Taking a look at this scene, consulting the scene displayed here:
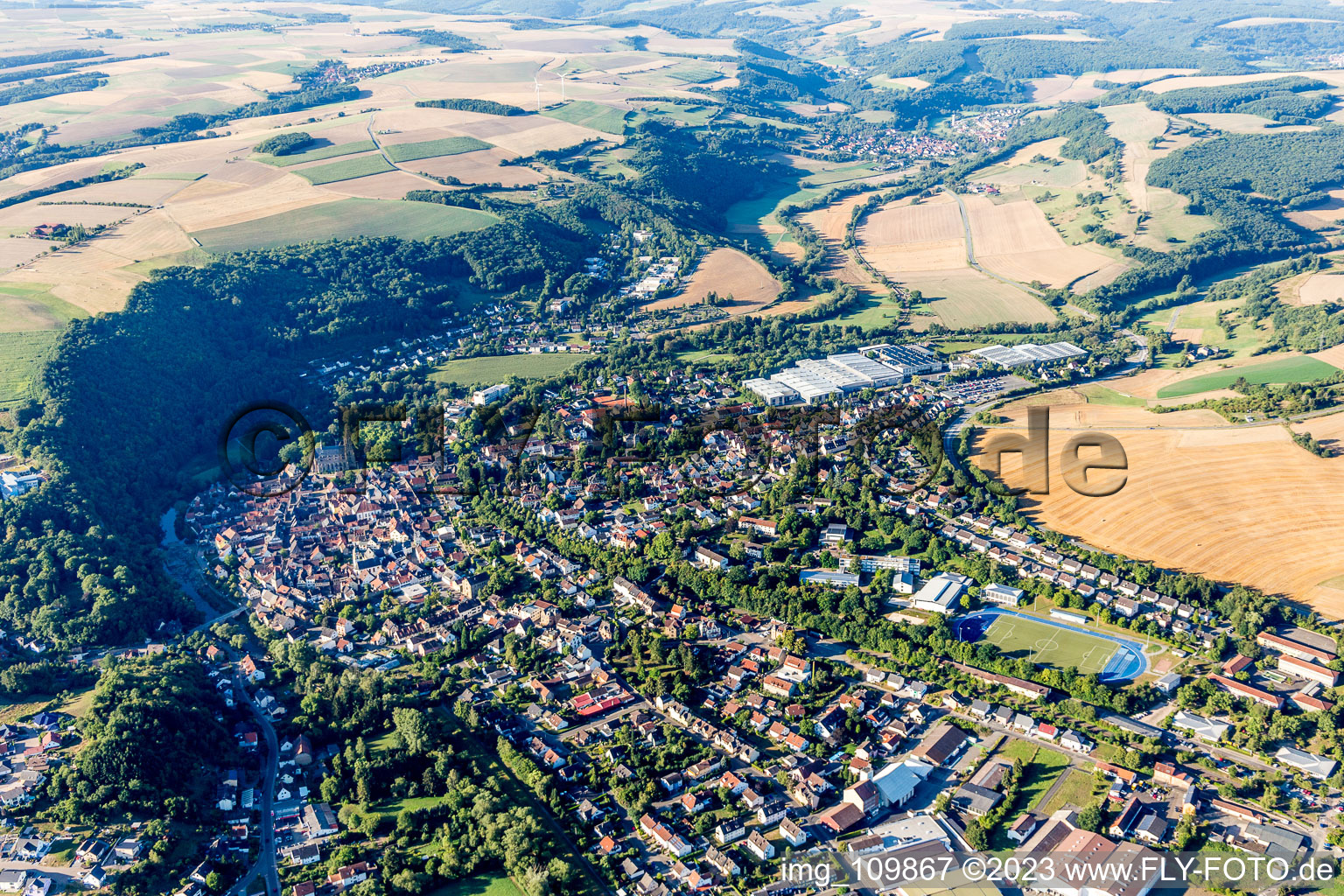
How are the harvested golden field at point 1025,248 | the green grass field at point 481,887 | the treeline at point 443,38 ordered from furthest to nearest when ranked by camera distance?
the treeline at point 443,38
the harvested golden field at point 1025,248
the green grass field at point 481,887

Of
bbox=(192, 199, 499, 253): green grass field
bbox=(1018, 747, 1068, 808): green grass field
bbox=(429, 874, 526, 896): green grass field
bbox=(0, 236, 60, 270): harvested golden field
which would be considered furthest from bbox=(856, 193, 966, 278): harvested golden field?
bbox=(429, 874, 526, 896): green grass field

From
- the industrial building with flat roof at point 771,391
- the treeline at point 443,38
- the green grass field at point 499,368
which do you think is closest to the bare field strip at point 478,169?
the green grass field at point 499,368

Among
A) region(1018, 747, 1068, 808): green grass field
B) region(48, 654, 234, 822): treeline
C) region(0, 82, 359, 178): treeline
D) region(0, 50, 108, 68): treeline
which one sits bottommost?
region(1018, 747, 1068, 808): green grass field

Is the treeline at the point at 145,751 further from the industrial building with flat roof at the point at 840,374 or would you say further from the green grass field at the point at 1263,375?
the green grass field at the point at 1263,375

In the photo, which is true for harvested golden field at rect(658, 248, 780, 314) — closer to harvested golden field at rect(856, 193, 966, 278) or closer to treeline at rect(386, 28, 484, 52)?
harvested golden field at rect(856, 193, 966, 278)

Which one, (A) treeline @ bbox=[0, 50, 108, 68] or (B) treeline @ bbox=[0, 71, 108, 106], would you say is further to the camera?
(A) treeline @ bbox=[0, 50, 108, 68]

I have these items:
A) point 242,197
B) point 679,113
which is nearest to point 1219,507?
point 242,197
